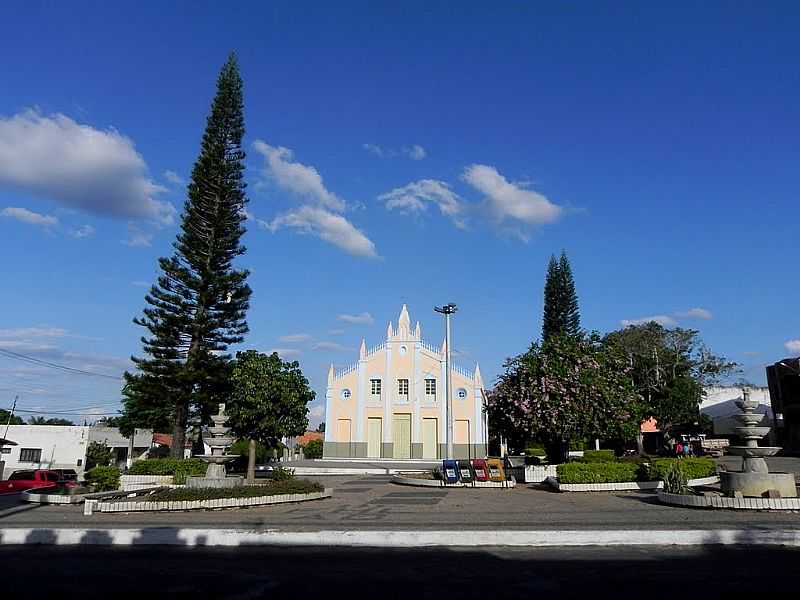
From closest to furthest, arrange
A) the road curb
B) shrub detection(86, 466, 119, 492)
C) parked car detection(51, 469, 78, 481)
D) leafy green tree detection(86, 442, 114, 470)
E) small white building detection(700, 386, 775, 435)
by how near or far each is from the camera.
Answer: the road curb → shrub detection(86, 466, 119, 492) → parked car detection(51, 469, 78, 481) → leafy green tree detection(86, 442, 114, 470) → small white building detection(700, 386, 775, 435)

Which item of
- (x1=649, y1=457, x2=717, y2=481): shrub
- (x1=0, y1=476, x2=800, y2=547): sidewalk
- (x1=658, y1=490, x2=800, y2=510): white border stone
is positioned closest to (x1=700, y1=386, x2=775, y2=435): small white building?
(x1=649, y1=457, x2=717, y2=481): shrub

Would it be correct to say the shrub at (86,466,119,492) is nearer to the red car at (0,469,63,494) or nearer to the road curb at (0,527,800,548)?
the red car at (0,469,63,494)

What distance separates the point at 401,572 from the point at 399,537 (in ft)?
5.58

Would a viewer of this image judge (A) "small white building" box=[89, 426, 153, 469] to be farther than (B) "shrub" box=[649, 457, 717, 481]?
Yes

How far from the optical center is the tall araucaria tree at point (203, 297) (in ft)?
80.7

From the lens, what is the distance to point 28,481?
2189cm

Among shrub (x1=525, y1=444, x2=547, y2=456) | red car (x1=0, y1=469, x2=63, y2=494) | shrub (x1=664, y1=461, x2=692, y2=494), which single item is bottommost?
red car (x1=0, y1=469, x2=63, y2=494)

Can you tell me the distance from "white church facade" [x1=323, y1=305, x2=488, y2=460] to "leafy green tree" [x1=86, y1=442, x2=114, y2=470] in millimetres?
14056

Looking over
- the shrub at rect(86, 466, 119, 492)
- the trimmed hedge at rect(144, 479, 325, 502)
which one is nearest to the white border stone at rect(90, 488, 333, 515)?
the trimmed hedge at rect(144, 479, 325, 502)

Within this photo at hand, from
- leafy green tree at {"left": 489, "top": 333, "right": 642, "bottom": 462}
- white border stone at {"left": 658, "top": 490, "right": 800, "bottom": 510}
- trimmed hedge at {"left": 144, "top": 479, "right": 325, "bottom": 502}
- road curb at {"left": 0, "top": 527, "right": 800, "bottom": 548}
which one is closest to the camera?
road curb at {"left": 0, "top": 527, "right": 800, "bottom": 548}

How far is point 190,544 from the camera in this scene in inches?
344

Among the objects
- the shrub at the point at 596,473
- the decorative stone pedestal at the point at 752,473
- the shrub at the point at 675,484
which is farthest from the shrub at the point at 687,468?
the decorative stone pedestal at the point at 752,473

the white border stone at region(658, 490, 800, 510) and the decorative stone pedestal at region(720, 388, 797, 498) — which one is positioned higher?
the decorative stone pedestal at region(720, 388, 797, 498)

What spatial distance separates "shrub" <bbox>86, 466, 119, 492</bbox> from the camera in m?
17.4
